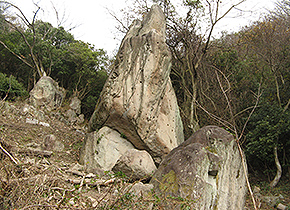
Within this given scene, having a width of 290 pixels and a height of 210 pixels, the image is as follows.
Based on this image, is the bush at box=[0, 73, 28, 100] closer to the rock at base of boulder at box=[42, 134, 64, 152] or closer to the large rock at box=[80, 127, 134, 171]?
the rock at base of boulder at box=[42, 134, 64, 152]

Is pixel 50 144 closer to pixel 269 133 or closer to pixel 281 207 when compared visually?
pixel 281 207

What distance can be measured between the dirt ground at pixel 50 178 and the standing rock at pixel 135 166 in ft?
0.97

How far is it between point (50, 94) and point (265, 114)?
32.0ft

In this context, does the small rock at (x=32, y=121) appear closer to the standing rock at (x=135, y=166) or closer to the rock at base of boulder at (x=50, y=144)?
the rock at base of boulder at (x=50, y=144)

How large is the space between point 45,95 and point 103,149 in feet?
23.2

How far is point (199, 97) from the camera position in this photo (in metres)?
11.4

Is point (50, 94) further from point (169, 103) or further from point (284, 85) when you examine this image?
point (284, 85)

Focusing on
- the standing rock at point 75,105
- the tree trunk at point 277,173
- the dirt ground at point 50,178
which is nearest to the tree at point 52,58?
the standing rock at point 75,105

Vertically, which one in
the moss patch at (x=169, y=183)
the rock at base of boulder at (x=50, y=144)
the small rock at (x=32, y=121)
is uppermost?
the moss patch at (x=169, y=183)

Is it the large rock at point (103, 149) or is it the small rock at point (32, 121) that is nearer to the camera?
the large rock at point (103, 149)

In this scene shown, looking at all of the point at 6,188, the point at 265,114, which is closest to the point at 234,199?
the point at 6,188

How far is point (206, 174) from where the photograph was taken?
4.43 meters

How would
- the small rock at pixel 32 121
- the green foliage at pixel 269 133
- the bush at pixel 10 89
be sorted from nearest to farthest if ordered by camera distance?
the green foliage at pixel 269 133, the small rock at pixel 32 121, the bush at pixel 10 89

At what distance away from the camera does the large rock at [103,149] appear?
616cm
